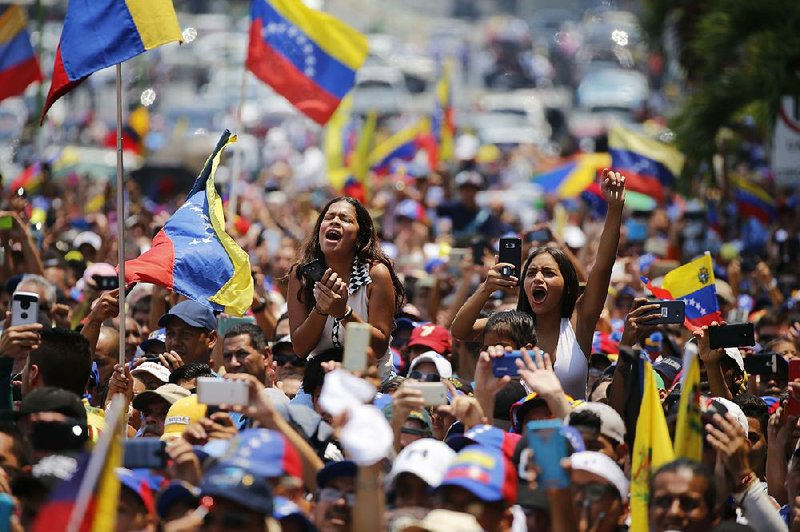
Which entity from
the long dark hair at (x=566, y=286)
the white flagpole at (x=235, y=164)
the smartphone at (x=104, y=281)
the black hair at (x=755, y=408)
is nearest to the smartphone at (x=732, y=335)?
the black hair at (x=755, y=408)

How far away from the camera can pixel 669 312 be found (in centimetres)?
810

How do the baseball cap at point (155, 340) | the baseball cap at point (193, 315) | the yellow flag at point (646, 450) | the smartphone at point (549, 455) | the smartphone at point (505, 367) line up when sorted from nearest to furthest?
the smartphone at point (549, 455), the yellow flag at point (646, 450), the smartphone at point (505, 367), the baseball cap at point (193, 315), the baseball cap at point (155, 340)

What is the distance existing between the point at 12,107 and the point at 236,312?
100 feet

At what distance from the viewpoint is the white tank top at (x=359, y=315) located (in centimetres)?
799

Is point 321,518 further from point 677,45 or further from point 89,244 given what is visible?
point 677,45

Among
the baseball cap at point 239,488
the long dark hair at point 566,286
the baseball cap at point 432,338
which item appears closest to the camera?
the baseball cap at point 239,488

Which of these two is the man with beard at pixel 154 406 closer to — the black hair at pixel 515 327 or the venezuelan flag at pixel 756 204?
the black hair at pixel 515 327

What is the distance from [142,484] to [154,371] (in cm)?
288

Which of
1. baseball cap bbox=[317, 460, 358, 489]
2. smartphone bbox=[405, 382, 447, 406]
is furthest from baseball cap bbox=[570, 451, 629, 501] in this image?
baseball cap bbox=[317, 460, 358, 489]

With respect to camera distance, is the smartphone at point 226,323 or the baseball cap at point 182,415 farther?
the smartphone at point 226,323

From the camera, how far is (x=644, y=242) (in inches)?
740

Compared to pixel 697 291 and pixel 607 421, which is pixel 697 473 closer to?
pixel 607 421

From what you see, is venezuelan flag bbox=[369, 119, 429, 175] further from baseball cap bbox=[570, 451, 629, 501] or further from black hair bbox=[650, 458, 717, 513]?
black hair bbox=[650, 458, 717, 513]

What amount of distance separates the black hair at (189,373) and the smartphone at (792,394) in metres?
2.74
